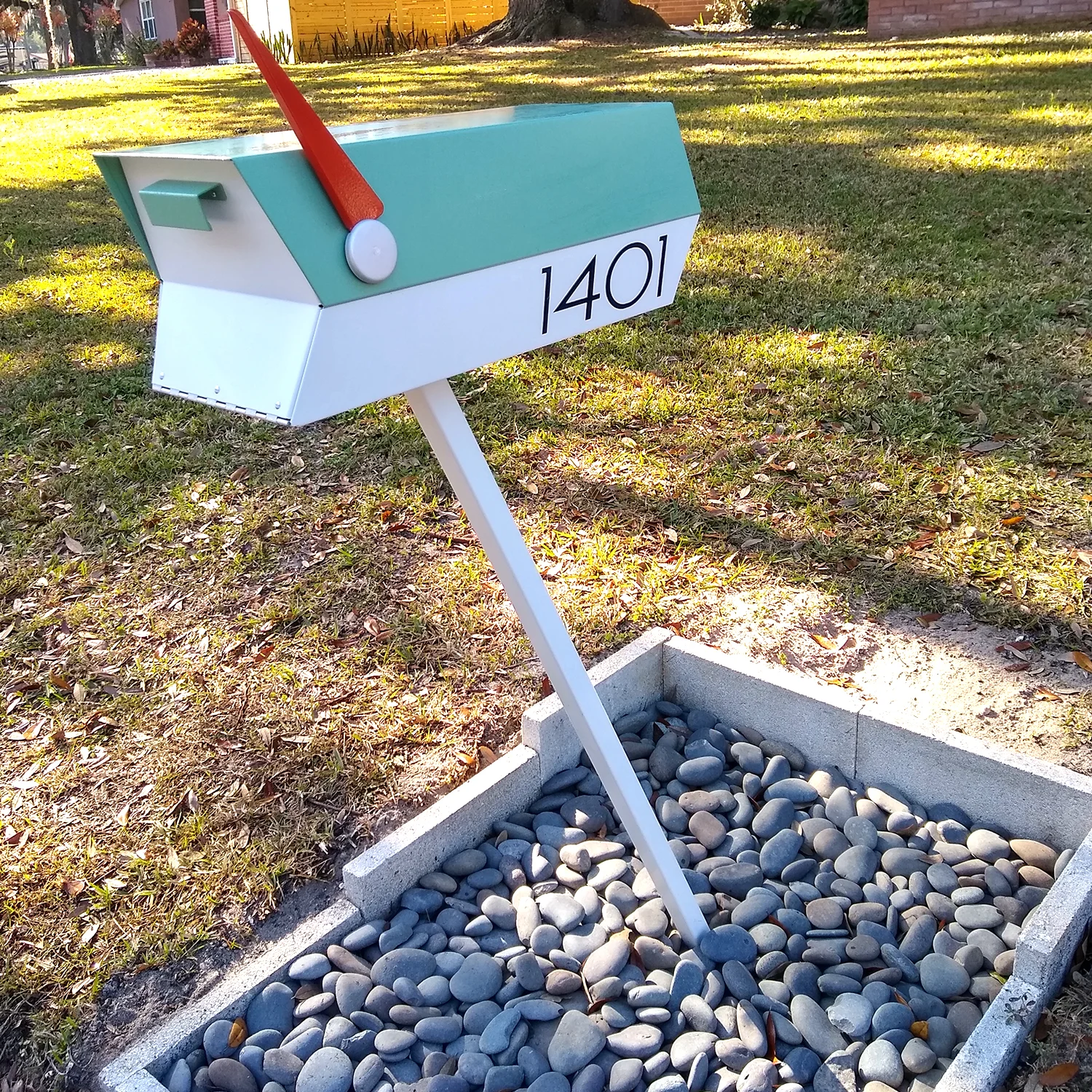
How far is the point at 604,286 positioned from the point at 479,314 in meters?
0.29

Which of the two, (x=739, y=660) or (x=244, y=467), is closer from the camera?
(x=739, y=660)

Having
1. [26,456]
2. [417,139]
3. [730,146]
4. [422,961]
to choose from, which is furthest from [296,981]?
[730,146]

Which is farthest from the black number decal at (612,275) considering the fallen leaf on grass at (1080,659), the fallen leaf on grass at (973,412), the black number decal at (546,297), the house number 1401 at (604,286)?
the fallen leaf on grass at (973,412)

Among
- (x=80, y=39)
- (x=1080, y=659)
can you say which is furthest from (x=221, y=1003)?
(x=80, y=39)

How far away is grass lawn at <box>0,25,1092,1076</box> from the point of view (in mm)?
2502

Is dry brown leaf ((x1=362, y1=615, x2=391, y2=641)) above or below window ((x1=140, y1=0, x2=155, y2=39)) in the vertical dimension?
below

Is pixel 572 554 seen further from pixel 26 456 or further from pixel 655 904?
pixel 26 456

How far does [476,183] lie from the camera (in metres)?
1.39

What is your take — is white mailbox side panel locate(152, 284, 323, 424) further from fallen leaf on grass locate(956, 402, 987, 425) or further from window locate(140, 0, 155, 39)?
window locate(140, 0, 155, 39)

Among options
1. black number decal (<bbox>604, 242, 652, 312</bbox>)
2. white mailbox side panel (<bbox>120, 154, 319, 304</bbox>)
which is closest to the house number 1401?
black number decal (<bbox>604, 242, 652, 312</bbox>)

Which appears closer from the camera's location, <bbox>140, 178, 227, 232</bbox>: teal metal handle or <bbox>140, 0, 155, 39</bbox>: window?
<bbox>140, 178, 227, 232</bbox>: teal metal handle

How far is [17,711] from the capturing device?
116 inches

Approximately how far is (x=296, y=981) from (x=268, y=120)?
11.4m

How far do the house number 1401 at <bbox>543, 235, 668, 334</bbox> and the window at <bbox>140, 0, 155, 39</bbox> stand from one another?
122 ft
